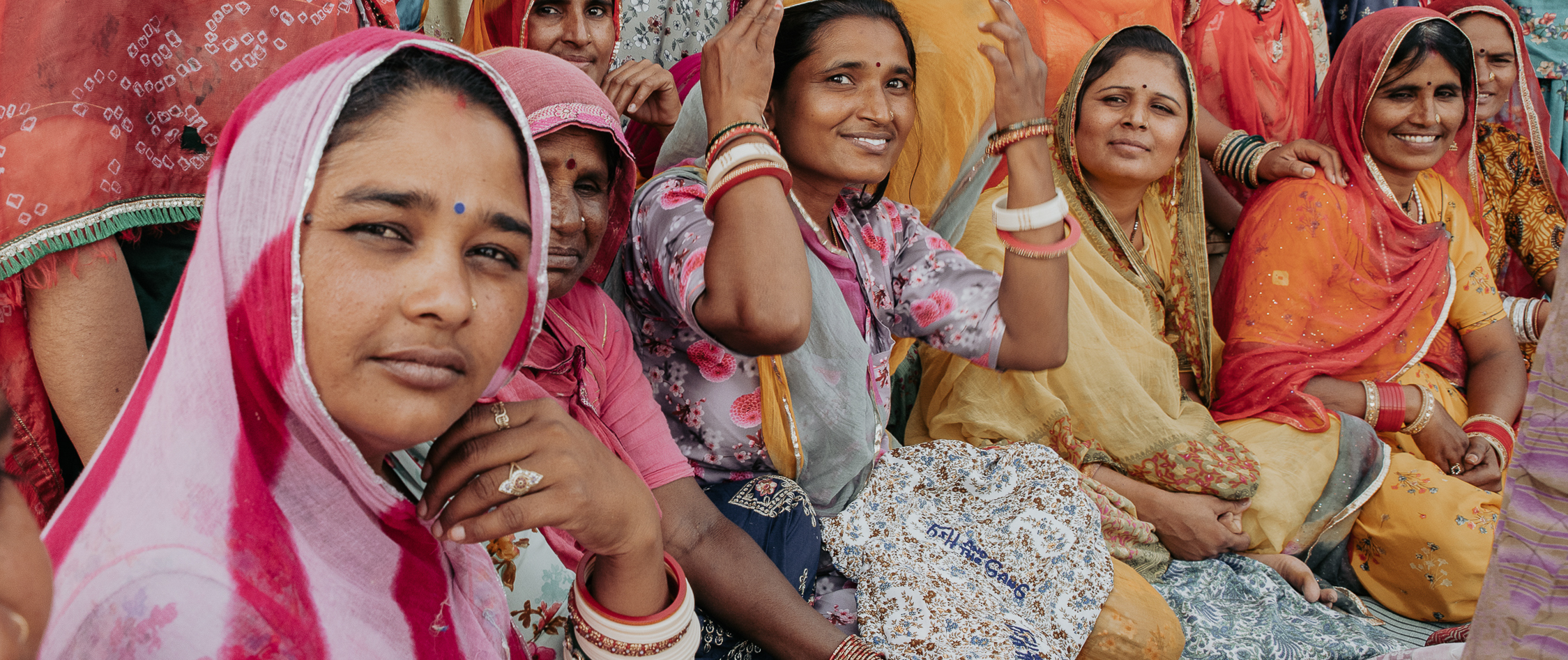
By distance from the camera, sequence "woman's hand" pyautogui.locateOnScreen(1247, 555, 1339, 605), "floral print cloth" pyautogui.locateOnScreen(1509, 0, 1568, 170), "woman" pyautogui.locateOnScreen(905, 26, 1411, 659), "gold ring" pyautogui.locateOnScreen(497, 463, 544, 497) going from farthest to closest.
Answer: "floral print cloth" pyautogui.locateOnScreen(1509, 0, 1568, 170) → "woman's hand" pyautogui.locateOnScreen(1247, 555, 1339, 605) → "woman" pyautogui.locateOnScreen(905, 26, 1411, 659) → "gold ring" pyautogui.locateOnScreen(497, 463, 544, 497)

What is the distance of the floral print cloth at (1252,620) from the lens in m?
2.44

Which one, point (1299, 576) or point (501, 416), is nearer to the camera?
point (501, 416)

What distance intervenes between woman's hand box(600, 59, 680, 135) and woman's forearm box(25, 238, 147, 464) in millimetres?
1006

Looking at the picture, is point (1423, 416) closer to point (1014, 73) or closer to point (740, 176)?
point (1014, 73)

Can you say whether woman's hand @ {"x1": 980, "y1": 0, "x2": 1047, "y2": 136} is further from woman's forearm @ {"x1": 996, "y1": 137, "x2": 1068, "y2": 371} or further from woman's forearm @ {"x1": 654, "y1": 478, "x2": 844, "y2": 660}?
woman's forearm @ {"x1": 654, "y1": 478, "x2": 844, "y2": 660}

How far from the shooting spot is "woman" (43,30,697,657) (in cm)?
80

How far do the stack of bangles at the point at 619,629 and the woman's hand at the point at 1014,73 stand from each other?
1451 mm

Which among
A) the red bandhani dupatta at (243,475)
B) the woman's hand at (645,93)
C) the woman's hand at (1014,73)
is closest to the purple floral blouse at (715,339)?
the woman's hand at (645,93)

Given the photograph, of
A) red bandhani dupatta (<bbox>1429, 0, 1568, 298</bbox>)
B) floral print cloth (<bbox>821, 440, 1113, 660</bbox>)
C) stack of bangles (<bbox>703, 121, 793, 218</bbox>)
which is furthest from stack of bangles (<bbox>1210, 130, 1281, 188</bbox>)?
stack of bangles (<bbox>703, 121, 793, 218</bbox>)

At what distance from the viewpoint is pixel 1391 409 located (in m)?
3.15

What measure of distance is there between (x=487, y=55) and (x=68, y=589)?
1.15 metres

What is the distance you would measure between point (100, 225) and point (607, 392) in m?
0.78

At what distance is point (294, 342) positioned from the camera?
32.4 inches

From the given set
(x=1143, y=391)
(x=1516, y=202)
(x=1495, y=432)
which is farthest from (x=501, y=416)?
(x=1516, y=202)
